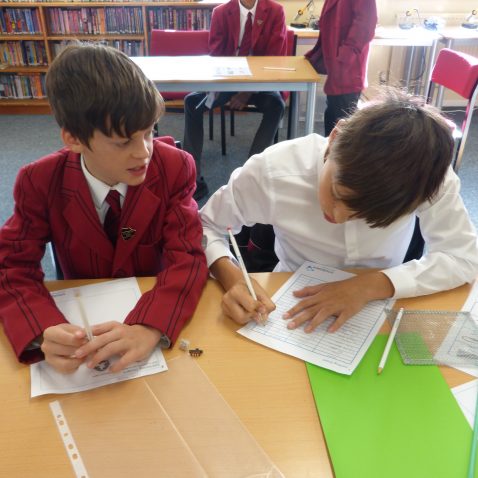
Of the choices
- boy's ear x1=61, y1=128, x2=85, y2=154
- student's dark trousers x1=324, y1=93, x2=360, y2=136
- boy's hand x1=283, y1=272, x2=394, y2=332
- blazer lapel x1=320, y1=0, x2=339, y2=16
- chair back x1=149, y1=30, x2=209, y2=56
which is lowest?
student's dark trousers x1=324, y1=93, x2=360, y2=136

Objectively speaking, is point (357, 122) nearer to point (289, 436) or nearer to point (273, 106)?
point (289, 436)

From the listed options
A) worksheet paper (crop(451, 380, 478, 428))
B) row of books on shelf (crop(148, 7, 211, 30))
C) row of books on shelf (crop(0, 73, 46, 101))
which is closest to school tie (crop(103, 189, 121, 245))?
worksheet paper (crop(451, 380, 478, 428))

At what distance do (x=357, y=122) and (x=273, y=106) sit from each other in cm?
229

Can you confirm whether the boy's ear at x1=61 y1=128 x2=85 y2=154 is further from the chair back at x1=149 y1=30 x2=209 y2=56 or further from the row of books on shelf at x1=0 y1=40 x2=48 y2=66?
the row of books on shelf at x1=0 y1=40 x2=48 y2=66

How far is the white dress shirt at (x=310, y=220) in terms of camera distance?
3.39 feet

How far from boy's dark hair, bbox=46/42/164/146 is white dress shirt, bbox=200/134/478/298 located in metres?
0.32

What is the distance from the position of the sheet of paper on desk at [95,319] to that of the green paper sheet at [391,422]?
0.90 feet

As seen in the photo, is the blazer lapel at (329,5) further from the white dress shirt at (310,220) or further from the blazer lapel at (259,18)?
the white dress shirt at (310,220)

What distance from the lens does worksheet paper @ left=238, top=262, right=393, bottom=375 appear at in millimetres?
782

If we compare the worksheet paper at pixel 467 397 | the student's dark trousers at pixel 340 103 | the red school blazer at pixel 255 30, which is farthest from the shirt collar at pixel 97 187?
the red school blazer at pixel 255 30

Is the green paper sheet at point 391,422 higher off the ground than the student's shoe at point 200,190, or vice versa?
the green paper sheet at point 391,422

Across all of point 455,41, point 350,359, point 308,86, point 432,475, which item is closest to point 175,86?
point 308,86

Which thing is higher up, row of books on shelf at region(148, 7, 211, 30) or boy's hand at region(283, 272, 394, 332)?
row of books on shelf at region(148, 7, 211, 30)

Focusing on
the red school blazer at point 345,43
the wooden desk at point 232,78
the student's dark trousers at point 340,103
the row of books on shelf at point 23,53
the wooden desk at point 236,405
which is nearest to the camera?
the wooden desk at point 236,405
